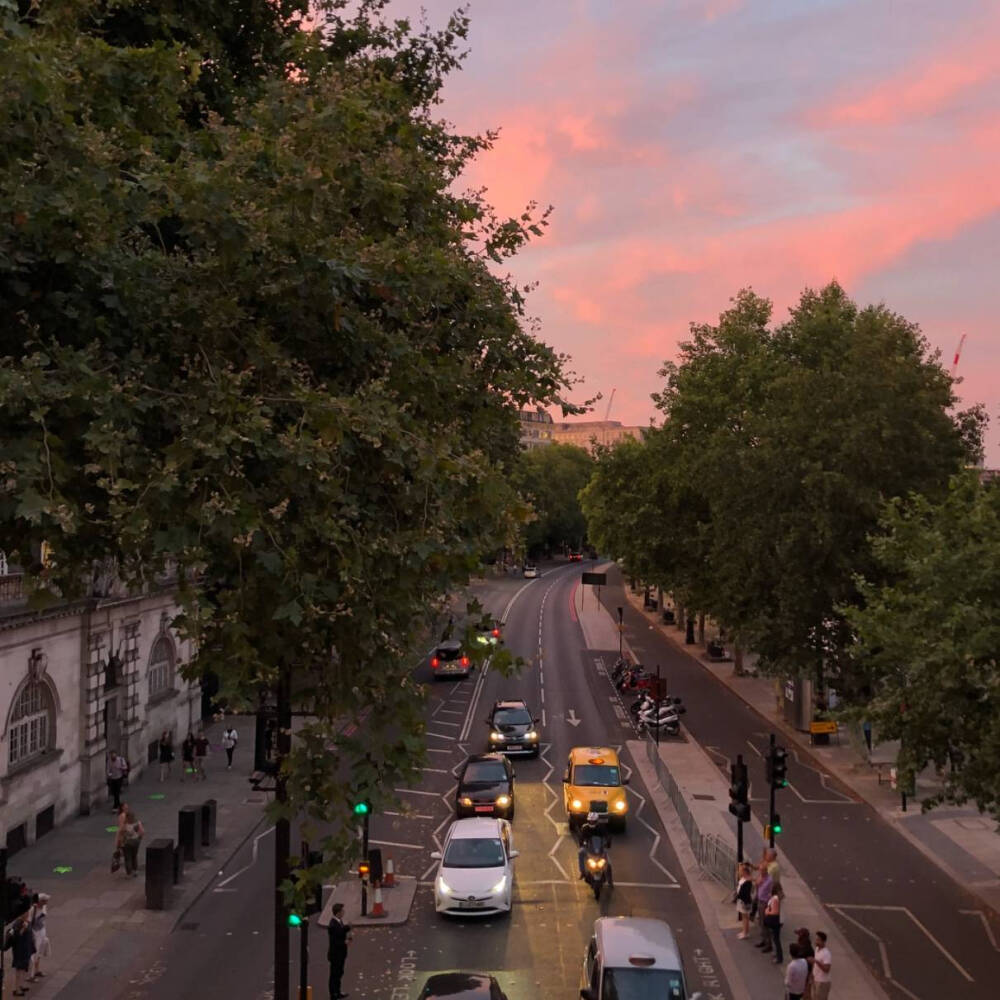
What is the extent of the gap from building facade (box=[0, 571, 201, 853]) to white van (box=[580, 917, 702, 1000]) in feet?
35.5

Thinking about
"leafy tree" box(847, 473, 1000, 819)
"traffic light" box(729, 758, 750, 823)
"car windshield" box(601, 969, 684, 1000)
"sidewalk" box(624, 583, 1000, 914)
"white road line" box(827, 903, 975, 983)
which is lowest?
"sidewalk" box(624, 583, 1000, 914)

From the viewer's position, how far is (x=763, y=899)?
757 inches

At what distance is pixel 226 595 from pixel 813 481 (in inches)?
1075

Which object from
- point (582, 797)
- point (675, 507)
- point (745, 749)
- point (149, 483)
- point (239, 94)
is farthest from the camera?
point (675, 507)

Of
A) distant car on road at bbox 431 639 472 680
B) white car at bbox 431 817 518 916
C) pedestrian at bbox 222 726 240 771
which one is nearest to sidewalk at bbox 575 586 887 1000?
white car at bbox 431 817 518 916

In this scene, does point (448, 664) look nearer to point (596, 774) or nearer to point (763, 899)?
point (596, 774)

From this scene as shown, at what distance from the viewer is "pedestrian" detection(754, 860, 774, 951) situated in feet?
62.3

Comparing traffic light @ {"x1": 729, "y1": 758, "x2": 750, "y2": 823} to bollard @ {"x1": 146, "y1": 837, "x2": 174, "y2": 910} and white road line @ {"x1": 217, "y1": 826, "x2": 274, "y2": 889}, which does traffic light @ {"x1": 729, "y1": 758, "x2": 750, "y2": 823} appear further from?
bollard @ {"x1": 146, "y1": 837, "x2": 174, "y2": 910}

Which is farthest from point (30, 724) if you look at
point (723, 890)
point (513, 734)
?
point (723, 890)

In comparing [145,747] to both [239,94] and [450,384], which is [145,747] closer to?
[239,94]

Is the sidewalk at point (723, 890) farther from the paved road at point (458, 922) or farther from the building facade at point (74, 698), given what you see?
the building facade at point (74, 698)

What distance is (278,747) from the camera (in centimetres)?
1069

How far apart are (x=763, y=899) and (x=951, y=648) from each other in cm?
593

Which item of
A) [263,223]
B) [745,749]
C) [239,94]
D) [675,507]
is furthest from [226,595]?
[675,507]
